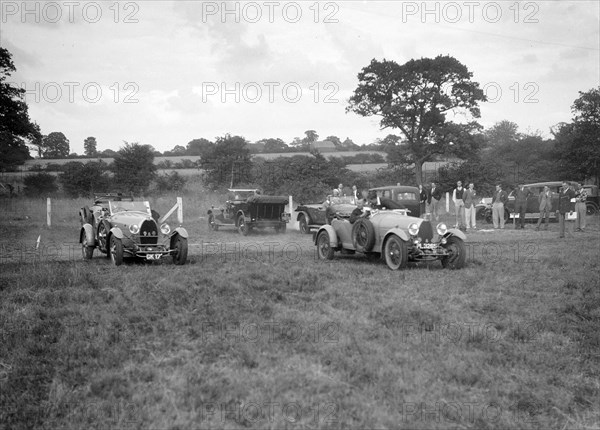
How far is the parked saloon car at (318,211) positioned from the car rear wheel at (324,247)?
4.89 metres

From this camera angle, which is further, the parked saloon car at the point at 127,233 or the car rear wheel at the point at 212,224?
the car rear wheel at the point at 212,224

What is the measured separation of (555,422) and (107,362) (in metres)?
4.31

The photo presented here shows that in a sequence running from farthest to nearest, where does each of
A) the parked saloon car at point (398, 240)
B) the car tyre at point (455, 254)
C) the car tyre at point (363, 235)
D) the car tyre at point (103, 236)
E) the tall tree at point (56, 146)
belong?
1. the tall tree at point (56, 146)
2. the car tyre at point (103, 236)
3. the car tyre at point (363, 235)
4. the car tyre at point (455, 254)
5. the parked saloon car at point (398, 240)

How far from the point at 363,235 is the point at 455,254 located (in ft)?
6.02

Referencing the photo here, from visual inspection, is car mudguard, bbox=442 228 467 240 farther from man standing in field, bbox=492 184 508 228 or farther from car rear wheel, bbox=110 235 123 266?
man standing in field, bbox=492 184 508 228

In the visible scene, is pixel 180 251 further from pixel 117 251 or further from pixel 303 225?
pixel 303 225

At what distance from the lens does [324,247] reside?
12.2 meters

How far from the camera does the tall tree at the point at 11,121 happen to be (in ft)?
98.7

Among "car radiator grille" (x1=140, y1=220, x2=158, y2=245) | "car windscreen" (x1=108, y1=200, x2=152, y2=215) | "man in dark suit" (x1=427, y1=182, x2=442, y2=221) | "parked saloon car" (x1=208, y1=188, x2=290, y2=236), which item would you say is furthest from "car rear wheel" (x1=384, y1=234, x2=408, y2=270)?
"man in dark suit" (x1=427, y1=182, x2=442, y2=221)

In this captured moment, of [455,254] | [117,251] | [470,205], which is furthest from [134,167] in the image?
[455,254]

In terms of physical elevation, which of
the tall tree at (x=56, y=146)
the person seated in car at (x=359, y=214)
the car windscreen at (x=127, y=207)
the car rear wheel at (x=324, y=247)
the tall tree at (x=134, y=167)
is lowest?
the car rear wheel at (x=324, y=247)

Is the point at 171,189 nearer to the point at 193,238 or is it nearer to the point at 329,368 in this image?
the point at 193,238

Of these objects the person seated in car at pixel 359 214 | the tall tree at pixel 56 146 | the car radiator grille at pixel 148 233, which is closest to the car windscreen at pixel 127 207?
the car radiator grille at pixel 148 233

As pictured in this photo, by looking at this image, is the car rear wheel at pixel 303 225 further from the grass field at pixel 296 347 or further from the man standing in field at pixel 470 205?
the grass field at pixel 296 347
